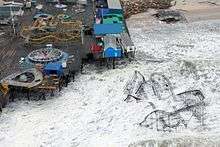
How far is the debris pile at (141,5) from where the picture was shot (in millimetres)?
29891

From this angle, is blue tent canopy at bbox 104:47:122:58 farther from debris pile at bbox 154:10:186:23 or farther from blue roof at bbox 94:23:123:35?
debris pile at bbox 154:10:186:23

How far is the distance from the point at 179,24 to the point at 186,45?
3171 mm

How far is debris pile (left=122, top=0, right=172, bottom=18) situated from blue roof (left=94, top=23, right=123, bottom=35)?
15.7ft

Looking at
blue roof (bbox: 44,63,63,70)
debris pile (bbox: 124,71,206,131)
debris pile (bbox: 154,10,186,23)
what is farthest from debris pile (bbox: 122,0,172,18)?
blue roof (bbox: 44,63,63,70)

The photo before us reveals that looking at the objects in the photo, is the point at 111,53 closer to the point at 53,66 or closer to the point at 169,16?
the point at 53,66

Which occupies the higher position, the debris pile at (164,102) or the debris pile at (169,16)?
the debris pile at (169,16)

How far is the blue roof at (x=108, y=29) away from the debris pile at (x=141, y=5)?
4798 mm

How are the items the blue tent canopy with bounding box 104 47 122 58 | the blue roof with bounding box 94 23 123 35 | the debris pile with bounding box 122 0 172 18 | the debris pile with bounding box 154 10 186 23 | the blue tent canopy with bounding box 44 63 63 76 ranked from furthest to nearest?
1. the debris pile with bounding box 122 0 172 18
2. the debris pile with bounding box 154 10 186 23
3. the blue roof with bounding box 94 23 123 35
4. the blue tent canopy with bounding box 104 47 122 58
5. the blue tent canopy with bounding box 44 63 63 76

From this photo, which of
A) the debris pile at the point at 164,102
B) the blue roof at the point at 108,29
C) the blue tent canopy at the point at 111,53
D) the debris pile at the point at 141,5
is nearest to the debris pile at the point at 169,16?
the debris pile at the point at 141,5

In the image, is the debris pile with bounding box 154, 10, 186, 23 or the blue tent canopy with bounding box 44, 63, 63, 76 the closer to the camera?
the blue tent canopy with bounding box 44, 63, 63, 76

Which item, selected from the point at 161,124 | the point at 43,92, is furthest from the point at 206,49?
the point at 43,92

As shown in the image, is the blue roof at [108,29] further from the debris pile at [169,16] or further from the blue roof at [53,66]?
the debris pile at [169,16]

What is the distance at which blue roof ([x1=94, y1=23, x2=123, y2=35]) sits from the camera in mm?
24562

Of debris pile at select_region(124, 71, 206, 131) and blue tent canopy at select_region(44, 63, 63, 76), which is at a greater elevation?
blue tent canopy at select_region(44, 63, 63, 76)
